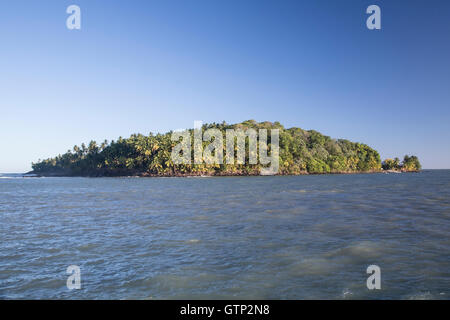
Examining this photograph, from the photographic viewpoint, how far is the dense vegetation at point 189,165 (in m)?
129

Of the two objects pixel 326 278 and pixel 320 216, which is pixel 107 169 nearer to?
pixel 320 216

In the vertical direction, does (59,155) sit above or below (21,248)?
above

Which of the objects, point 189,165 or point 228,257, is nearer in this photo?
point 228,257

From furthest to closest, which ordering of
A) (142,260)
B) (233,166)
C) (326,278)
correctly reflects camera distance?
(233,166) → (142,260) → (326,278)

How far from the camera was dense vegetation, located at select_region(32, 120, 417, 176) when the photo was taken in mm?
128975

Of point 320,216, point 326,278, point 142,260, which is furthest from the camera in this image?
point 320,216

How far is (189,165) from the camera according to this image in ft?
407

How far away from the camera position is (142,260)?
11289mm

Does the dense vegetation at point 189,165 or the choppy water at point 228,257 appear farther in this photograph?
the dense vegetation at point 189,165

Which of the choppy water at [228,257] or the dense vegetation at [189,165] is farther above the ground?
the dense vegetation at [189,165]

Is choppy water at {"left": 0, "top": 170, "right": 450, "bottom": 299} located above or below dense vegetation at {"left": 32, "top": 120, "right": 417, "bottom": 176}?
below
